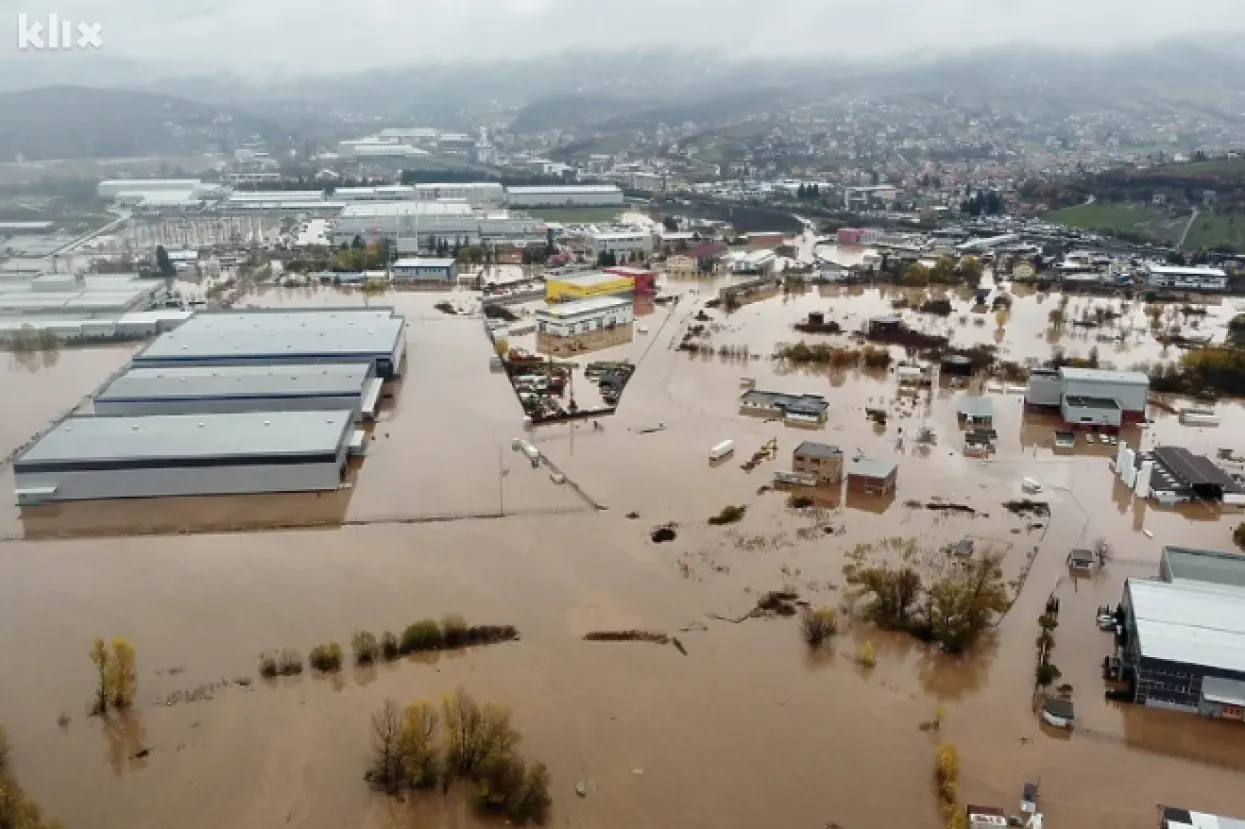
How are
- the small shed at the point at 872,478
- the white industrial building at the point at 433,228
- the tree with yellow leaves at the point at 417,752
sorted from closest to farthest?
the tree with yellow leaves at the point at 417,752
the small shed at the point at 872,478
the white industrial building at the point at 433,228

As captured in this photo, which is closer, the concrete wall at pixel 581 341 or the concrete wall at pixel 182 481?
the concrete wall at pixel 182 481

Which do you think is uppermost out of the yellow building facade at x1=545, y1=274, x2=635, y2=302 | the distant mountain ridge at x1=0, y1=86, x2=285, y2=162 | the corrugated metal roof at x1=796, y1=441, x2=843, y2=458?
the distant mountain ridge at x1=0, y1=86, x2=285, y2=162

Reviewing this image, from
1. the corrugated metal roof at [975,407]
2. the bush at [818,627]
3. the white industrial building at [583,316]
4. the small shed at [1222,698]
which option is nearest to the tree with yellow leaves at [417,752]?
the bush at [818,627]

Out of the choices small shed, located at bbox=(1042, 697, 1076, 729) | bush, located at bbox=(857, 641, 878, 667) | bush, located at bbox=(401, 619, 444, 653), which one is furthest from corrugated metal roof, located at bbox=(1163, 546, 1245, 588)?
bush, located at bbox=(401, 619, 444, 653)

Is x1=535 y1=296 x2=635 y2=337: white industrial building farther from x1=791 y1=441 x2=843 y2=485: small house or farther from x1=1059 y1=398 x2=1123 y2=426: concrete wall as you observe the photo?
x1=1059 y1=398 x2=1123 y2=426: concrete wall

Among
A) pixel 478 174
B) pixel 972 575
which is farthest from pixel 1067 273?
pixel 478 174

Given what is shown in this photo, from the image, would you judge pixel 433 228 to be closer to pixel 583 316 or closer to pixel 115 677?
pixel 583 316

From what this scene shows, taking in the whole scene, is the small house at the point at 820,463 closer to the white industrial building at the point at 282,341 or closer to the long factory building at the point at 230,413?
the long factory building at the point at 230,413
